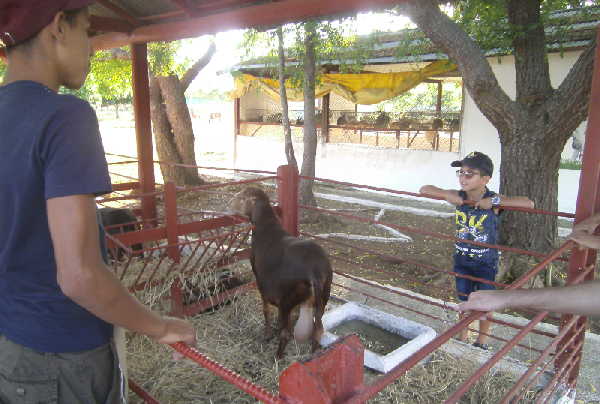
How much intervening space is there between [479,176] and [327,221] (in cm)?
528

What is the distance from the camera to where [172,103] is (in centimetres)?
1076

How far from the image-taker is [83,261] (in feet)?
3.15

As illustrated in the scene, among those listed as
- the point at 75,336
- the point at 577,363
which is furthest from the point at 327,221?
the point at 75,336

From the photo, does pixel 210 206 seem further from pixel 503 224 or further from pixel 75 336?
pixel 75 336

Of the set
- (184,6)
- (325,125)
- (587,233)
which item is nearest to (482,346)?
(587,233)

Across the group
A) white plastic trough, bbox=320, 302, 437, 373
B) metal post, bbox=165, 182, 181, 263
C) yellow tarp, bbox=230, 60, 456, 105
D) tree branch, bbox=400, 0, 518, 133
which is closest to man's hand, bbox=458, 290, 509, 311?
white plastic trough, bbox=320, 302, 437, 373

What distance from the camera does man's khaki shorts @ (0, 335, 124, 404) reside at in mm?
1141

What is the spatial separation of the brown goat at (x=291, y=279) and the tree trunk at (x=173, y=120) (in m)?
7.92

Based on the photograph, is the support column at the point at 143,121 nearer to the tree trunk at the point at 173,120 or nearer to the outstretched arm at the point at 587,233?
the tree trunk at the point at 173,120

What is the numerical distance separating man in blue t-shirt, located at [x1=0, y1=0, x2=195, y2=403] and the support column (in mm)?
4989

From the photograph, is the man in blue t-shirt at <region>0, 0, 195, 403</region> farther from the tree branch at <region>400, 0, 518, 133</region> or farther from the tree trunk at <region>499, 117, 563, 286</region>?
the tree trunk at <region>499, 117, 563, 286</region>

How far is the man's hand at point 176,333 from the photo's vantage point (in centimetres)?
120

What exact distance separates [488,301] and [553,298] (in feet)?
1.01

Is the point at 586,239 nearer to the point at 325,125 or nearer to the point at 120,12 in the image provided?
the point at 120,12
